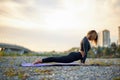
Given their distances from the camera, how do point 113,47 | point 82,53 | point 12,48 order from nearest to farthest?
point 82,53 < point 113,47 < point 12,48

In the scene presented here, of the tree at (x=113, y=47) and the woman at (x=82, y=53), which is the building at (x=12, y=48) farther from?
the woman at (x=82, y=53)

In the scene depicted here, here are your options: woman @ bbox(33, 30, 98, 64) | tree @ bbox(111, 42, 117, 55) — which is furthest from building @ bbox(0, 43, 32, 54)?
woman @ bbox(33, 30, 98, 64)

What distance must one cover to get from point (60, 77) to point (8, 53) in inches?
521

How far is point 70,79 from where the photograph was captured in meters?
9.12

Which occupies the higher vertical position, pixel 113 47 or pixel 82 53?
pixel 113 47

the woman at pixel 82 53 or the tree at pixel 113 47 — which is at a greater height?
the tree at pixel 113 47

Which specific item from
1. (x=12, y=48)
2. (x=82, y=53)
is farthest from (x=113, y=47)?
(x=82, y=53)

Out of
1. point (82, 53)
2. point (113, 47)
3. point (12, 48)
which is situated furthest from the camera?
point (12, 48)

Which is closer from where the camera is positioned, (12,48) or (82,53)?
(82,53)

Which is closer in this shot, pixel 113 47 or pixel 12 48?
pixel 113 47

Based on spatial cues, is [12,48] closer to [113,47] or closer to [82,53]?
[113,47]

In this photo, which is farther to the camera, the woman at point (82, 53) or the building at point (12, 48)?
the building at point (12, 48)

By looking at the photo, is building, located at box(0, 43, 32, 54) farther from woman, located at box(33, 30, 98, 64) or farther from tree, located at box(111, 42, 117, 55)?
woman, located at box(33, 30, 98, 64)

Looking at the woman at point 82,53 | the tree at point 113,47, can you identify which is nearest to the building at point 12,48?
the tree at point 113,47
